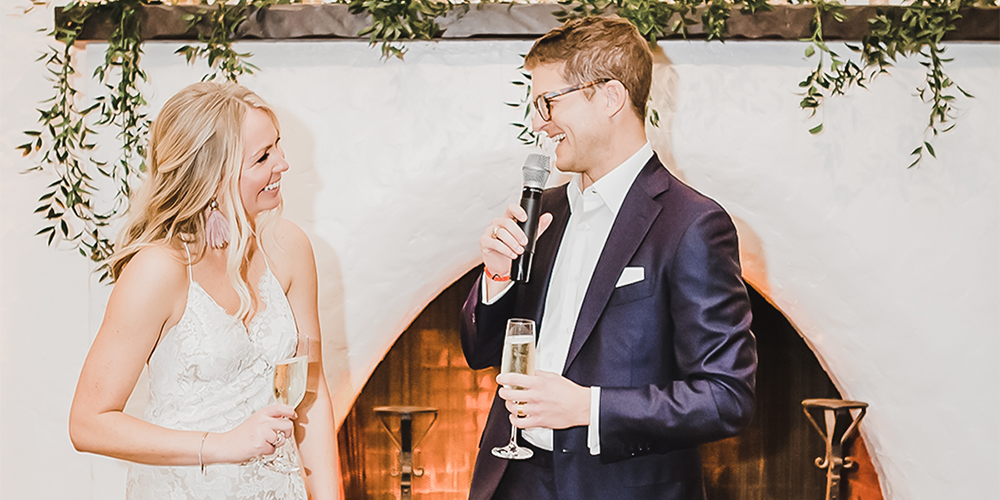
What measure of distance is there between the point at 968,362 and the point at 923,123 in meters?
0.78

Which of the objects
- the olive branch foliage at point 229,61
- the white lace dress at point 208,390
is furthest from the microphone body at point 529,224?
the olive branch foliage at point 229,61

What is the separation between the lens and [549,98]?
5.03 feet

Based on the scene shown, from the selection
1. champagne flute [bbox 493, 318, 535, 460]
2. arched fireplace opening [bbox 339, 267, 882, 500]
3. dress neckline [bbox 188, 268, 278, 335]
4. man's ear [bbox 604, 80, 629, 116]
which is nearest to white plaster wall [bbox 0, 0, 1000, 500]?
arched fireplace opening [bbox 339, 267, 882, 500]

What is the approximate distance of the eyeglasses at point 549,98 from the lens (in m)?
1.51

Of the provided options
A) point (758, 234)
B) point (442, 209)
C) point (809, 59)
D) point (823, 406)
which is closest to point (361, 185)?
point (442, 209)

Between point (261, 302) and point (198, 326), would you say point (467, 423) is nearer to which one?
point (261, 302)

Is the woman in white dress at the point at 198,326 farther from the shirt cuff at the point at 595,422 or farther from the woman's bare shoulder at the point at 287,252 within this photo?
the shirt cuff at the point at 595,422

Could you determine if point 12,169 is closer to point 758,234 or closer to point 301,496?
point 301,496

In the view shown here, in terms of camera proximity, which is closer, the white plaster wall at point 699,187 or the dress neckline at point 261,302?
the dress neckline at point 261,302

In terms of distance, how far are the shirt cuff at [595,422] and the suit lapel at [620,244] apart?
115 mm

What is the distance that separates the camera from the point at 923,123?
2.30m

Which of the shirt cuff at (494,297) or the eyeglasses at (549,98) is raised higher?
the eyeglasses at (549,98)

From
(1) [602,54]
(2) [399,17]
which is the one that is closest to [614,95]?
(1) [602,54]

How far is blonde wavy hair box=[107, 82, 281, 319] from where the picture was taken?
1492 mm
